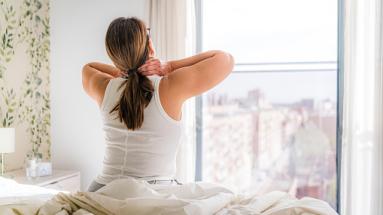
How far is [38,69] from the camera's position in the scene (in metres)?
3.79

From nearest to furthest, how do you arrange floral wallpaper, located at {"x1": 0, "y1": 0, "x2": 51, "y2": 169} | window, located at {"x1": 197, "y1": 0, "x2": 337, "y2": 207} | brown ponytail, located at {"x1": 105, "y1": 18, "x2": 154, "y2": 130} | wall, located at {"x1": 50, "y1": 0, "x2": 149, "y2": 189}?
brown ponytail, located at {"x1": 105, "y1": 18, "x2": 154, "y2": 130} < floral wallpaper, located at {"x1": 0, "y1": 0, "x2": 51, "y2": 169} < window, located at {"x1": 197, "y1": 0, "x2": 337, "y2": 207} < wall, located at {"x1": 50, "y1": 0, "x2": 149, "y2": 189}

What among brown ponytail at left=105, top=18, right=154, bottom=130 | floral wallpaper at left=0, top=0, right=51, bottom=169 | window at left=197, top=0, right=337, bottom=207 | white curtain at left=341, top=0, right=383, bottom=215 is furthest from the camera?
window at left=197, top=0, right=337, bottom=207

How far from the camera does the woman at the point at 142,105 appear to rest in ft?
4.51

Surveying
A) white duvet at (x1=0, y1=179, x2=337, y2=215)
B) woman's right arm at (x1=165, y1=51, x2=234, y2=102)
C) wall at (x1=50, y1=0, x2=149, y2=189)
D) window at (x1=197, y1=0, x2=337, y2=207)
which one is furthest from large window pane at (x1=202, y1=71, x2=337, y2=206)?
white duvet at (x1=0, y1=179, x2=337, y2=215)

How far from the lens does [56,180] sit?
3.30 metres

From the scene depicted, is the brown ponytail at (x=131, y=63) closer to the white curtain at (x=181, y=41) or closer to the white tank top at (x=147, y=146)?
the white tank top at (x=147, y=146)

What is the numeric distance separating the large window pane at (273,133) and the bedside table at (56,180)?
111cm

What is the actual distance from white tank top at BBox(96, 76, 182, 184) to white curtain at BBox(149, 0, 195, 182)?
6.64ft

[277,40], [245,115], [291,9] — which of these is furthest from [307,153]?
[291,9]

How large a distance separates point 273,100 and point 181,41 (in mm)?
949

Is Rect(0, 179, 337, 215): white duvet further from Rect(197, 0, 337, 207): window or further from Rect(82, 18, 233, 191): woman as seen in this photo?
Rect(197, 0, 337, 207): window

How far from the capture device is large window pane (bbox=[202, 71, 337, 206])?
353cm

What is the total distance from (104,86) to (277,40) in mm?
2326

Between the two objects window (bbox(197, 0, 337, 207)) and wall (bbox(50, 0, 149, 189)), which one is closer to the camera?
window (bbox(197, 0, 337, 207))
